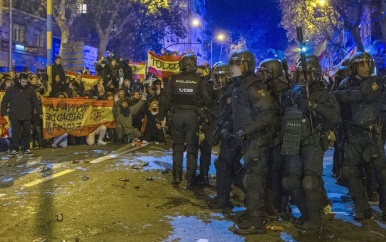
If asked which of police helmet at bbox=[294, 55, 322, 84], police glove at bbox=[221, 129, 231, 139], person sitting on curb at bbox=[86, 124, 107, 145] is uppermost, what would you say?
police helmet at bbox=[294, 55, 322, 84]

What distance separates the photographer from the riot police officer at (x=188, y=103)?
297 inches

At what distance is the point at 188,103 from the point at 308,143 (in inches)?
106

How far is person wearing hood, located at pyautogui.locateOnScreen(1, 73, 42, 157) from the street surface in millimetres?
1432

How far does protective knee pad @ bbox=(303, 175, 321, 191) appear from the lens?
5211mm

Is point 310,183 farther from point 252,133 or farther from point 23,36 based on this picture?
point 23,36

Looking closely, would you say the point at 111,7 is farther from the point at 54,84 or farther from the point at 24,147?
the point at 24,147

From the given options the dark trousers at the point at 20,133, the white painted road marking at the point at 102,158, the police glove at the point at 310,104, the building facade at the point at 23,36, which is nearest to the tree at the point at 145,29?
the building facade at the point at 23,36

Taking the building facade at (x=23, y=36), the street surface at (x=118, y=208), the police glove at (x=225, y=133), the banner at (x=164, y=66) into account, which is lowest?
the street surface at (x=118, y=208)

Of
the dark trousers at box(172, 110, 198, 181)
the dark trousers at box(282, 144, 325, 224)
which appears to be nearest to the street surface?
the dark trousers at box(282, 144, 325, 224)

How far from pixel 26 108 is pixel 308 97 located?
26.3 ft

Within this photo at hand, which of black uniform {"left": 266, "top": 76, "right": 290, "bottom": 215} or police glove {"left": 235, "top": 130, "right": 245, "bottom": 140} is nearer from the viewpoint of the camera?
police glove {"left": 235, "top": 130, "right": 245, "bottom": 140}

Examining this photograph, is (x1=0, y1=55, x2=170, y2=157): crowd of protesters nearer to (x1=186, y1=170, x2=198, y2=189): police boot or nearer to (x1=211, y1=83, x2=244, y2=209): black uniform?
(x1=186, y1=170, x2=198, y2=189): police boot

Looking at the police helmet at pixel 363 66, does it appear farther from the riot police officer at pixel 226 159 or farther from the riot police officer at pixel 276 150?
the riot police officer at pixel 226 159

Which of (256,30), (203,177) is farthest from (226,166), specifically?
(256,30)
